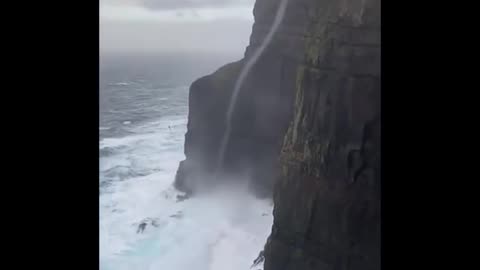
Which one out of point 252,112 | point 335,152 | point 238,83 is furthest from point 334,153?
point 238,83

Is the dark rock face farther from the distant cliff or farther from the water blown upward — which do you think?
the distant cliff

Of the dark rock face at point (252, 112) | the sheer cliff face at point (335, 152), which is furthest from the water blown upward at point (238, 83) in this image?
the sheer cliff face at point (335, 152)

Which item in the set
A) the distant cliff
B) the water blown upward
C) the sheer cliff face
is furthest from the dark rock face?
the sheer cliff face

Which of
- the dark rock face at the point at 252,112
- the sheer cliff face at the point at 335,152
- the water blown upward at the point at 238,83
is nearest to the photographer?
the sheer cliff face at the point at 335,152

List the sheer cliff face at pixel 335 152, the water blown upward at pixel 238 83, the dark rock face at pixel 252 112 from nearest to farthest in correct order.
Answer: the sheer cliff face at pixel 335 152, the dark rock face at pixel 252 112, the water blown upward at pixel 238 83

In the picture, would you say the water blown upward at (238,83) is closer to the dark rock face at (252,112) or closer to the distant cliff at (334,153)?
the dark rock face at (252,112)

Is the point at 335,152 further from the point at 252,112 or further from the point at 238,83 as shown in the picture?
the point at 238,83

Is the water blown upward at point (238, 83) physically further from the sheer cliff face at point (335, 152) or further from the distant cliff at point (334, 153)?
the sheer cliff face at point (335, 152)

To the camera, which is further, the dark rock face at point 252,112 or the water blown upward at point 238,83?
the water blown upward at point 238,83
